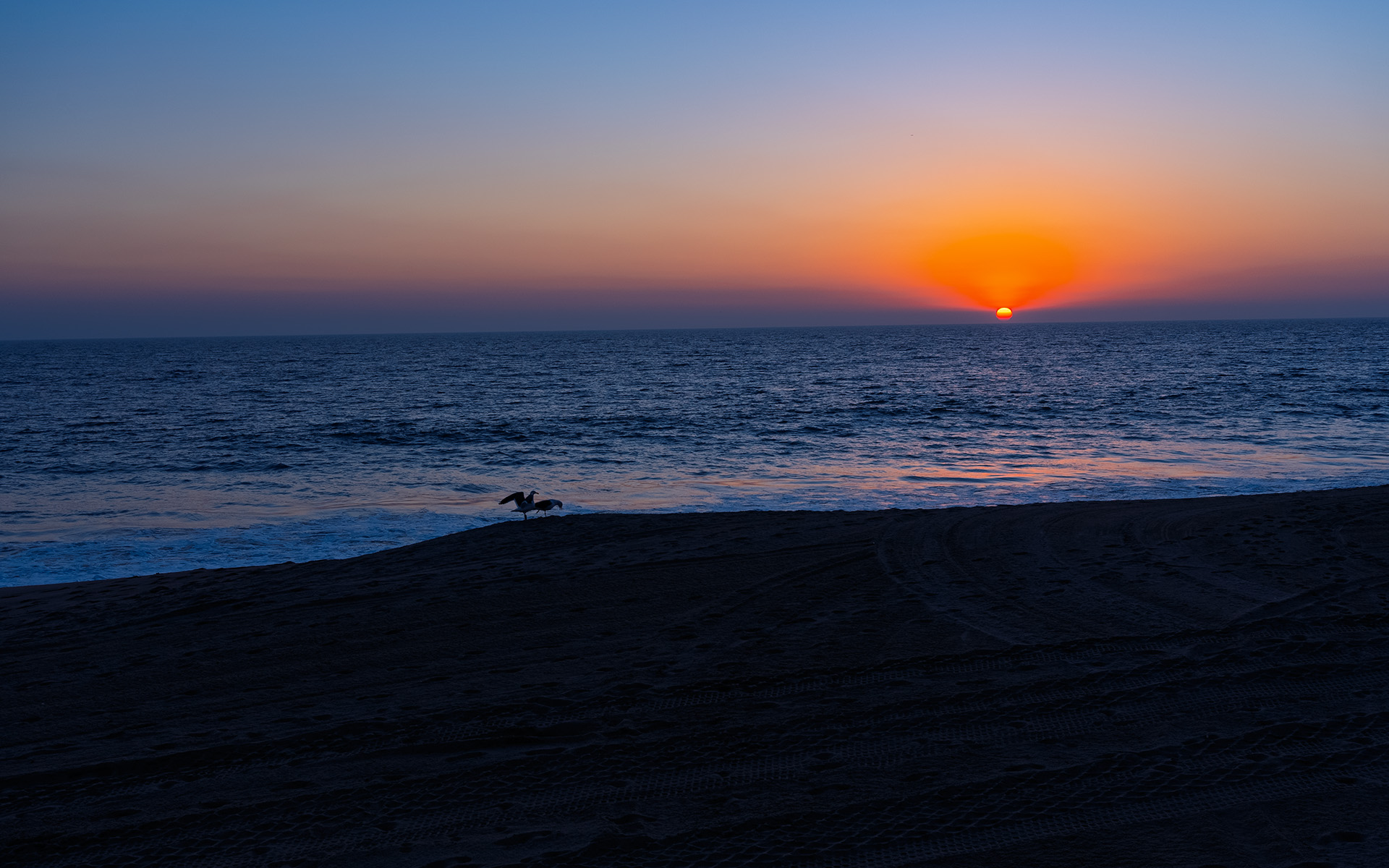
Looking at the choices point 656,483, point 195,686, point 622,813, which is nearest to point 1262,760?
point 622,813

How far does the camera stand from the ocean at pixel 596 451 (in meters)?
14.4

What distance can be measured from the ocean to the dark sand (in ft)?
16.7

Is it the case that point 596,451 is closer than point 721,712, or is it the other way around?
point 721,712

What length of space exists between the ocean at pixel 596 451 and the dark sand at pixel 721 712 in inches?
200

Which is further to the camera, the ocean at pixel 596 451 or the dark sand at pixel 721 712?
the ocean at pixel 596 451

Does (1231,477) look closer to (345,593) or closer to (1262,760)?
(1262,760)

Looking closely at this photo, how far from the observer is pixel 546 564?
951 cm

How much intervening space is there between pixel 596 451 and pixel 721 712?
60.1 ft

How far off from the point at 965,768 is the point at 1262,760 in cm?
156

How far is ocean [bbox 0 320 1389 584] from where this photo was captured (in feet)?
47.2

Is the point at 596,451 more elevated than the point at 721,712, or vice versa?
the point at 721,712

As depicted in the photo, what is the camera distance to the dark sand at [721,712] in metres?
3.90

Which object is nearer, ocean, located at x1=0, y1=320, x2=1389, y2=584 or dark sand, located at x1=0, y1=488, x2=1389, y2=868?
dark sand, located at x1=0, y1=488, x2=1389, y2=868

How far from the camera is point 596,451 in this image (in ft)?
76.4
